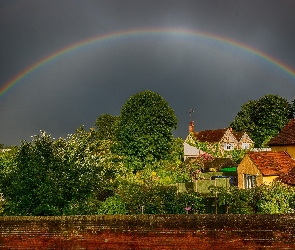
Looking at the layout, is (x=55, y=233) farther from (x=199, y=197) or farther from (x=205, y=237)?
(x=199, y=197)

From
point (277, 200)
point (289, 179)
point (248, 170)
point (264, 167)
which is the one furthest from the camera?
point (248, 170)

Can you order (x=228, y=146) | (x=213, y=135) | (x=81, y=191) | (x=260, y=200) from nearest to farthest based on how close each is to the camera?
(x=81, y=191)
(x=260, y=200)
(x=228, y=146)
(x=213, y=135)

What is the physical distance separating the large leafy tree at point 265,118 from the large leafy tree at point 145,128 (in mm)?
34025

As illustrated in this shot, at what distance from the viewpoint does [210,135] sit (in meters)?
74.2

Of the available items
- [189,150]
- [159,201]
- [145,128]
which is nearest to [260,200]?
[159,201]

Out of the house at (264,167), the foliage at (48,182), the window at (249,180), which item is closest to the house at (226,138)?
the window at (249,180)

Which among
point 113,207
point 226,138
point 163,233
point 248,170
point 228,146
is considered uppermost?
point 226,138

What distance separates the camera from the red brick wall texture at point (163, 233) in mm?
10492

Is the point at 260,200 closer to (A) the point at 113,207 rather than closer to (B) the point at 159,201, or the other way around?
(B) the point at 159,201

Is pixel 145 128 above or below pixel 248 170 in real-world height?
above

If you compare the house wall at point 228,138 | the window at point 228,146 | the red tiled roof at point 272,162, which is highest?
the house wall at point 228,138

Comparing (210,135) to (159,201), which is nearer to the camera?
(159,201)

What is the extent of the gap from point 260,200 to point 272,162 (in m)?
8.56

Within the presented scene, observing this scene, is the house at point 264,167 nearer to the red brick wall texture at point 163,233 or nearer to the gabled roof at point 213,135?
the red brick wall texture at point 163,233
